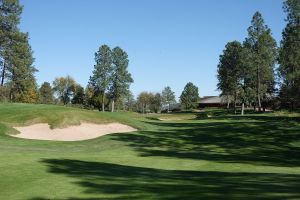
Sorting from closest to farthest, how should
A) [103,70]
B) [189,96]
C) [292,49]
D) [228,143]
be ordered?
1. [228,143]
2. [292,49]
3. [103,70]
4. [189,96]

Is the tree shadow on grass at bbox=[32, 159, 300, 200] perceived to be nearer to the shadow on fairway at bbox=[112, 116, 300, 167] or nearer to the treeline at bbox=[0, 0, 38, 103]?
the shadow on fairway at bbox=[112, 116, 300, 167]

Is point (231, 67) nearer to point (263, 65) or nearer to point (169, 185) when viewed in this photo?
point (263, 65)

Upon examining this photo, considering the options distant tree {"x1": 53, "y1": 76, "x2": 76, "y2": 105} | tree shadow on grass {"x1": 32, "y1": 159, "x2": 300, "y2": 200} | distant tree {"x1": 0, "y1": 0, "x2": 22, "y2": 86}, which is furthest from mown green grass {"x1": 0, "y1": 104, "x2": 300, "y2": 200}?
distant tree {"x1": 53, "y1": 76, "x2": 76, "y2": 105}

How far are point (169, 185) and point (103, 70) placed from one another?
117826 mm

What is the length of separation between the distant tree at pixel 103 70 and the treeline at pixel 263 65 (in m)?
31.9

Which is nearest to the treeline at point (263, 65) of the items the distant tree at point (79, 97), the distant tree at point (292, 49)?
the distant tree at point (292, 49)

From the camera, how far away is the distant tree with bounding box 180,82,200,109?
164 metres

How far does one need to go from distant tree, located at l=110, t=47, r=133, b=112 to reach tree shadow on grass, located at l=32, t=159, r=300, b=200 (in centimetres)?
11434

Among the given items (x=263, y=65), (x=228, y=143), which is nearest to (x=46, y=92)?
(x=263, y=65)

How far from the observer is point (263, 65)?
98938mm

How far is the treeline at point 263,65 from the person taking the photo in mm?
68188

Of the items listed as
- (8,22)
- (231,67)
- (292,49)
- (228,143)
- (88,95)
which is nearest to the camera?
(228,143)

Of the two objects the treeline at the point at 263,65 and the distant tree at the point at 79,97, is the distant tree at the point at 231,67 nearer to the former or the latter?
the treeline at the point at 263,65

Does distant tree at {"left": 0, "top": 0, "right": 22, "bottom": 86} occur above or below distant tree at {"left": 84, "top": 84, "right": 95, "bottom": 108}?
above
